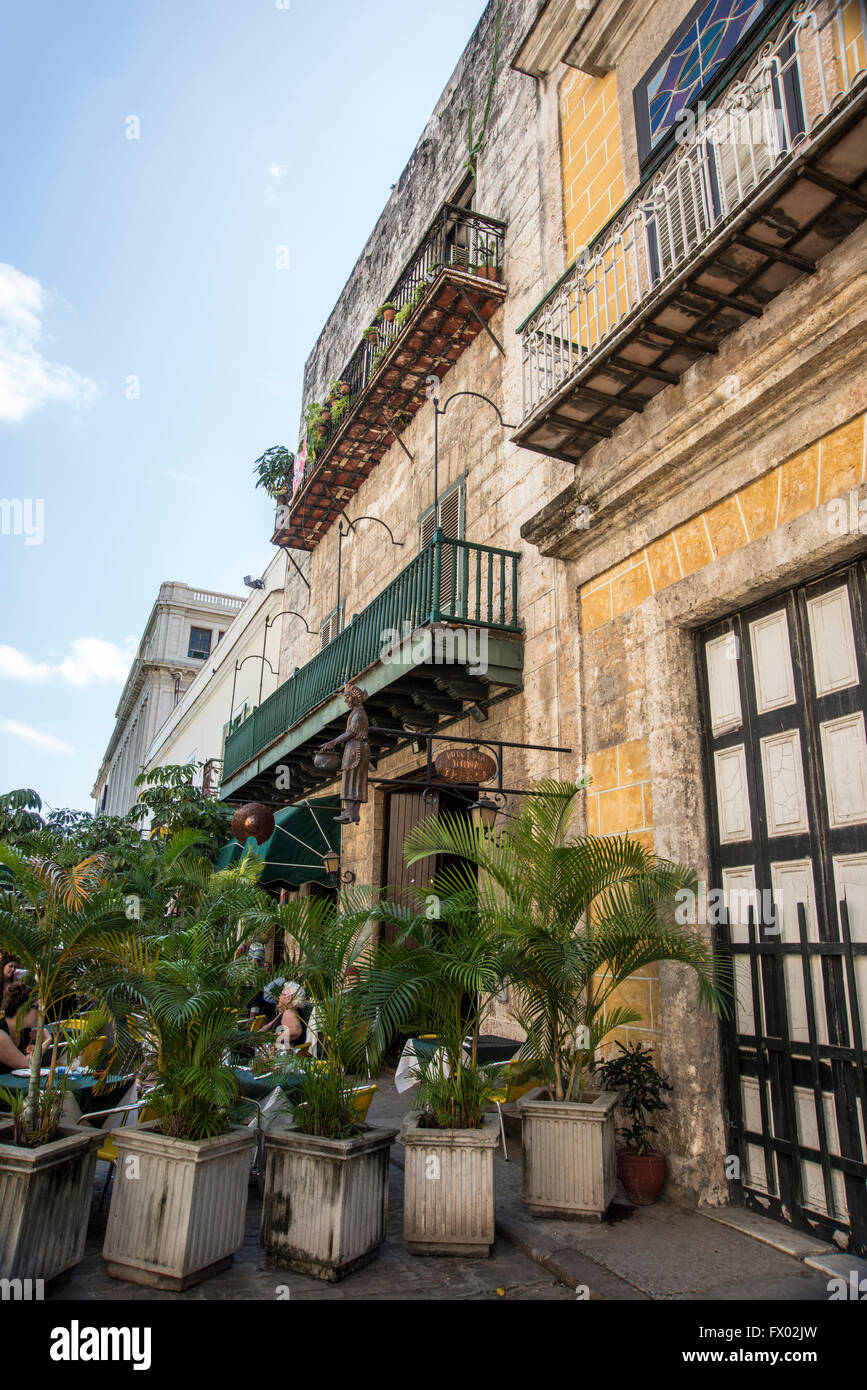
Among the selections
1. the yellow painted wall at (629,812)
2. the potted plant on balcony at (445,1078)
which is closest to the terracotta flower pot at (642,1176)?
the yellow painted wall at (629,812)

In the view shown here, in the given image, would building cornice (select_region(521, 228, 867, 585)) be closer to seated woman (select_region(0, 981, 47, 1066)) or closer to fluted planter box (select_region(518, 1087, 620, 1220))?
fluted planter box (select_region(518, 1087, 620, 1220))

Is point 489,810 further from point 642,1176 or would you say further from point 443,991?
point 642,1176

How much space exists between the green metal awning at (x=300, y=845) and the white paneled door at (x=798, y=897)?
6.72 meters

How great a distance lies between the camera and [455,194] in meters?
11.3

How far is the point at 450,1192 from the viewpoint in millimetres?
3932

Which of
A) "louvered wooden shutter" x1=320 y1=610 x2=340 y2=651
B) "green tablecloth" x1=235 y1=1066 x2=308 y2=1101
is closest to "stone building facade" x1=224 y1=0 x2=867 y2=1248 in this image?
"green tablecloth" x1=235 y1=1066 x2=308 y2=1101

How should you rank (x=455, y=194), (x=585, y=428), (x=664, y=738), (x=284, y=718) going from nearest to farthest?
1. (x=664, y=738)
2. (x=585, y=428)
3. (x=455, y=194)
4. (x=284, y=718)

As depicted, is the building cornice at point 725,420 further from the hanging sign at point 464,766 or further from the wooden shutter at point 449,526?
the wooden shutter at point 449,526

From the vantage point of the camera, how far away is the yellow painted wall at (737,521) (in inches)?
166

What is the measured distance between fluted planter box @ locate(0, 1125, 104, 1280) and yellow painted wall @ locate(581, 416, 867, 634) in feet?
15.0

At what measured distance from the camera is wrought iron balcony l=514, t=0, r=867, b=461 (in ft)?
13.1
